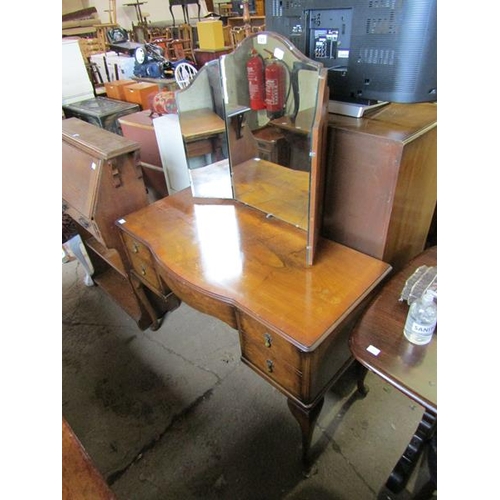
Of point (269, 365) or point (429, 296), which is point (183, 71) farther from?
point (429, 296)

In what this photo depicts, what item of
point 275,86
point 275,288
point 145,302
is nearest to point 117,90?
point 145,302

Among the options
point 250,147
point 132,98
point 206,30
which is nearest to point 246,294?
point 250,147

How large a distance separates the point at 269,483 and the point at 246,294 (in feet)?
2.40

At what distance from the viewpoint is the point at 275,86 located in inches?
42.7

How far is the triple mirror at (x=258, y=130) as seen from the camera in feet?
3.25

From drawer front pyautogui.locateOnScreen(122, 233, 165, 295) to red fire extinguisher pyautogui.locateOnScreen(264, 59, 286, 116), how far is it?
26.6 inches

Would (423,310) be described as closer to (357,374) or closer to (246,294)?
(246,294)

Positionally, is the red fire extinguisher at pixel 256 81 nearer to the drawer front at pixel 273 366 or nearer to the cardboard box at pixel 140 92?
the drawer front at pixel 273 366

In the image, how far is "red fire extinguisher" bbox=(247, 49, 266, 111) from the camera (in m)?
1.07

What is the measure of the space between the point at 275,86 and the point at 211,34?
351cm

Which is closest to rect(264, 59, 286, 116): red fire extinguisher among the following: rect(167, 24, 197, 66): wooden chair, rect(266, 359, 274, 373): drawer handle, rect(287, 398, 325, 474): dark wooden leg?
rect(266, 359, 274, 373): drawer handle

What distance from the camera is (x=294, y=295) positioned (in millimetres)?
919

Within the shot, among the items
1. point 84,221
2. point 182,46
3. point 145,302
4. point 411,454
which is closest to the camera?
point 411,454

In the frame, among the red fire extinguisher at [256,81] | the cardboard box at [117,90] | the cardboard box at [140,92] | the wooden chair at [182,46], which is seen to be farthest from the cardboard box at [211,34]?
the red fire extinguisher at [256,81]
